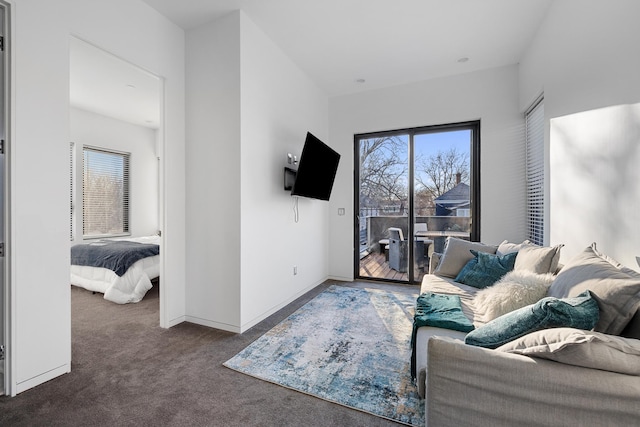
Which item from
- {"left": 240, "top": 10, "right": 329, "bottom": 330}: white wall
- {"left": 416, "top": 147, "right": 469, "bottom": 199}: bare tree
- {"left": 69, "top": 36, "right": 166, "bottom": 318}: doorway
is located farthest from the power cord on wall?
{"left": 416, "top": 147, "right": 469, "bottom": 199}: bare tree

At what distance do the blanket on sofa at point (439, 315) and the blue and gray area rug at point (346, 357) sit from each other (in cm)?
23

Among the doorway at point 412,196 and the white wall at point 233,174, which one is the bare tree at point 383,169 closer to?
the doorway at point 412,196

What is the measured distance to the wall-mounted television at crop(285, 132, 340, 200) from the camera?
3.09 m

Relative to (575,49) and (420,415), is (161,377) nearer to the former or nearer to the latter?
(420,415)

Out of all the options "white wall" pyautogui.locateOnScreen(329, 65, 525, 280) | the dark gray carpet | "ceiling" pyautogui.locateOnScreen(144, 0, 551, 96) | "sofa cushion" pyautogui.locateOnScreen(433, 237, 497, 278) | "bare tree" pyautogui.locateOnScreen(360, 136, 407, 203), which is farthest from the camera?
"bare tree" pyautogui.locateOnScreen(360, 136, 407, 203)

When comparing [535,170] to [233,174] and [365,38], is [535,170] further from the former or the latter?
[233,174]

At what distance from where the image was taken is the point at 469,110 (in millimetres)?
3812

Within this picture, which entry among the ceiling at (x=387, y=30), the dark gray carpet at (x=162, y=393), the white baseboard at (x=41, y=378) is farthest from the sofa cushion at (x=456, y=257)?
the white baseboard at (x=41, y=378)

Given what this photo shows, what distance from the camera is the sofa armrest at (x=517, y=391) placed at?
0.86 metres

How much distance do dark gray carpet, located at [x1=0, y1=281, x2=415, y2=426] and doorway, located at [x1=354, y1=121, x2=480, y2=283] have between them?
101 inches

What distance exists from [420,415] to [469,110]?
365 centimetres

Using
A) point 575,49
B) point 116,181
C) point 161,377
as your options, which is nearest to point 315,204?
point 161,377

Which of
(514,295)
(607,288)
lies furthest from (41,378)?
(607,288)

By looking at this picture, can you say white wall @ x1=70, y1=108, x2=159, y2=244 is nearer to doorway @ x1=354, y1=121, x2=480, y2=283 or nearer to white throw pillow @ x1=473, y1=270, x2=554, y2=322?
doorway @ x1=354, y1=121, x2=480, y2=283
